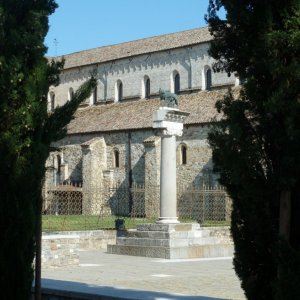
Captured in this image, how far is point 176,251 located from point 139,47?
85.8 ft

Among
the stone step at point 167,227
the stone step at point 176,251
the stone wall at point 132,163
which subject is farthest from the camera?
the stone wall at point 132,163

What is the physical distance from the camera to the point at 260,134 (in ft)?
21.8

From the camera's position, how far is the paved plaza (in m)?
9.62

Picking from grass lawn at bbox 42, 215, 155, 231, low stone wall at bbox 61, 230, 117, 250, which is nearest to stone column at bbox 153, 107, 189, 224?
low stone wall at bbox 61, 230, 117, 250

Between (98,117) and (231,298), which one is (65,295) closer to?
(231,298)

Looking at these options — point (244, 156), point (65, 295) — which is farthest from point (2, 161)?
point (244, 156)

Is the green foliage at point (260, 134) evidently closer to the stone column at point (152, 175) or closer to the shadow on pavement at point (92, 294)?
the shadow on pavement at point (92, 294)

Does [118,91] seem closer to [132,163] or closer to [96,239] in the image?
[132,163]

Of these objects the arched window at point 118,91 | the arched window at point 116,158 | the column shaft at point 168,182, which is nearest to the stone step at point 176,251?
the column shaft at point 168,182

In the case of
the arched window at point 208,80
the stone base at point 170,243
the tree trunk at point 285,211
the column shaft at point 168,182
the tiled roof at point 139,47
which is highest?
the tiled roof at point 139,47

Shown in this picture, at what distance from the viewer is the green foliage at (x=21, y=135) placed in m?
7.95

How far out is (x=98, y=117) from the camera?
136 ft

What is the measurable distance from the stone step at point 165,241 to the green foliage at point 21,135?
10.5 metres

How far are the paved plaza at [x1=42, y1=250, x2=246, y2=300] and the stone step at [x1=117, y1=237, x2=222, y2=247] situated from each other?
579 mm
